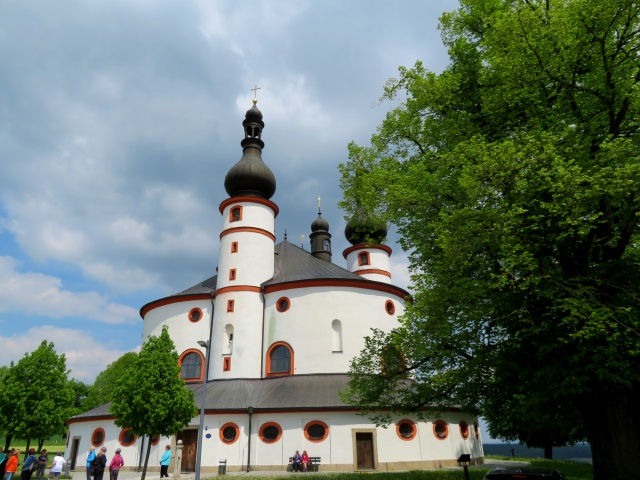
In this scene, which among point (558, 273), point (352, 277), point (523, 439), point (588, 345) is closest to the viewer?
point (588, 345)

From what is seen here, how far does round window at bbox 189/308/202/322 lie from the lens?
30.1 m

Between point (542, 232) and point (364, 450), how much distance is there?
608 inches

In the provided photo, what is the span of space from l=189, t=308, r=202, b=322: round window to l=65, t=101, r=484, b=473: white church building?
0.07 meters

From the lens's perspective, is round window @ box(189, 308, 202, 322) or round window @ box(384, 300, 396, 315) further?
round window @ box(189, 308, 202, 322)

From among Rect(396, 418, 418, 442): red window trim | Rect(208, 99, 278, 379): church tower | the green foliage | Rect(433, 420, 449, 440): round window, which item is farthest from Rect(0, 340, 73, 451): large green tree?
the green foliage

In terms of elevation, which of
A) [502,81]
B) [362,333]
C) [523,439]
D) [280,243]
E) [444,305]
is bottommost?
[523,439]

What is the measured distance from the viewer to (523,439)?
35.4 metres

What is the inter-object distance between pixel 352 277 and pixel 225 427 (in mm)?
11402

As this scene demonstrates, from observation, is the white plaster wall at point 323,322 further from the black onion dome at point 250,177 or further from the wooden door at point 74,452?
the wooden door at point 74,452

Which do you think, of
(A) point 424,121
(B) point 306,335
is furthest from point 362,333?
(A) point 424,121

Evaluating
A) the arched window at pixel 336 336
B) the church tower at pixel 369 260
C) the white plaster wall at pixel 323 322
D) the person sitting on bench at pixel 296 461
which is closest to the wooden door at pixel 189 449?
the person sitting on bench at pixel 296 461

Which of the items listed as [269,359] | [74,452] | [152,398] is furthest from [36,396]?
[269,359]

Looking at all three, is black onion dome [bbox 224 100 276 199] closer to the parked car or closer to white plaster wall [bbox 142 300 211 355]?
white plaster wall [bbox 142 300 211 355]

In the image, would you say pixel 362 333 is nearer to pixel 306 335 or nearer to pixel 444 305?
pixel 306 335
